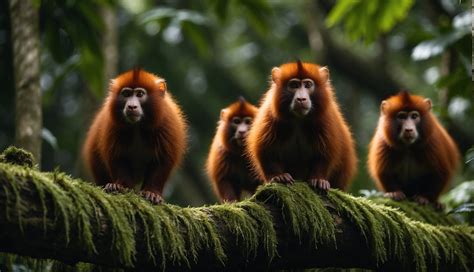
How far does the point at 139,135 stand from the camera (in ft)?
23.2

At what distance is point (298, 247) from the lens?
556cm

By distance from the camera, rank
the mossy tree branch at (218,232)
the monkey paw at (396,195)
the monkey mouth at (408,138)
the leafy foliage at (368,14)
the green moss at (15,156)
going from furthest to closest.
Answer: the leafy foliage at (368,14) → the monkey mouth at (408,138) → the monkey paw at (396,195) → the green moss at (15,156) → the mossy tree branch at (218,232)

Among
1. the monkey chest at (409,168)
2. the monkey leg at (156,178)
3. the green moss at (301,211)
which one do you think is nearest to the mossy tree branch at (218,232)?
the green moss at (301,211)

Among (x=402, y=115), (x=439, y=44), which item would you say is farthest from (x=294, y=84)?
(x=439, y=44)

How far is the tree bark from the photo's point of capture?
7.68 metres

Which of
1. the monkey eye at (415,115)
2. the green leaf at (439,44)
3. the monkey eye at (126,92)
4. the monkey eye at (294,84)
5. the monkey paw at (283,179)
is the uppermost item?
the green leaf at (439,44)

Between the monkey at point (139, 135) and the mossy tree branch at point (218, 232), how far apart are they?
156 cm

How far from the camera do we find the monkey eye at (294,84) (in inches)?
280

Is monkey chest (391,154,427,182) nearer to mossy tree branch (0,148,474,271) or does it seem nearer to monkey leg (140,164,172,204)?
mossy tree branch (0,148,474,271)

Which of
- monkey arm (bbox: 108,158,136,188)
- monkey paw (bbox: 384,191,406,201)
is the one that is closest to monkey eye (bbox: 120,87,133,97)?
monkey arm (bbox: 108,158,136,188)

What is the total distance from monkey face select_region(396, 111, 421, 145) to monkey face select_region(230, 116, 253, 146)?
6.60 ft

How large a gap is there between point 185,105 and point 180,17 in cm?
694

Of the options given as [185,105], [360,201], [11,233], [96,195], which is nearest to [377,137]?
[360,201]

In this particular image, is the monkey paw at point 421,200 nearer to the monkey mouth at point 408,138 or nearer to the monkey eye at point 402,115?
the monkey mouth at point 408,138
